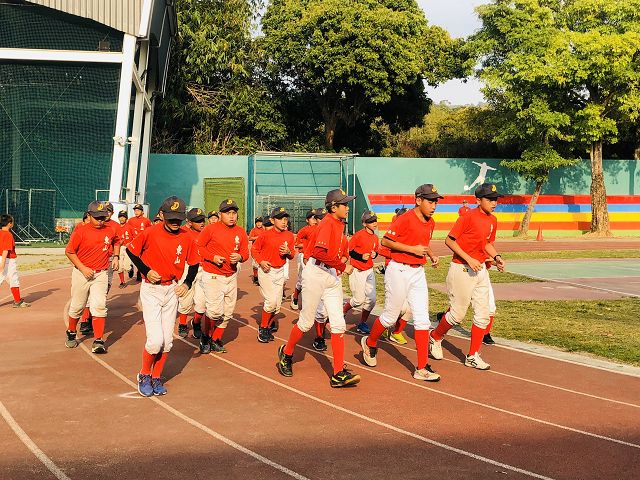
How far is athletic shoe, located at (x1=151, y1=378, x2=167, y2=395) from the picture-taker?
7984 millimetres

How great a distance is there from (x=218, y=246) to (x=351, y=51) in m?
32.2

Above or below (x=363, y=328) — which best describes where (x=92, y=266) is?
above

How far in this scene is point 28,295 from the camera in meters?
16.4

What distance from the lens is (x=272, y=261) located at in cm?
1161

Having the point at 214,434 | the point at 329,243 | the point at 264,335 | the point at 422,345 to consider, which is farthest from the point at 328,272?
the point at 264,335

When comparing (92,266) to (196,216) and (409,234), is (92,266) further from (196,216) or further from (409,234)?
(409,234)

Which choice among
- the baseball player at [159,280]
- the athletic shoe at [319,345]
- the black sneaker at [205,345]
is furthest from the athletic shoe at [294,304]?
the baseball player at [159,280]

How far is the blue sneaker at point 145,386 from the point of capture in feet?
26.0

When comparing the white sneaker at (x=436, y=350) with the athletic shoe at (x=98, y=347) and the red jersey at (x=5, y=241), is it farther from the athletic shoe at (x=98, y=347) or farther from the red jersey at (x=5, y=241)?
the red jersey at (x=5, y=241)

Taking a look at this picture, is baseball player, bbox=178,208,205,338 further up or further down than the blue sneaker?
further up

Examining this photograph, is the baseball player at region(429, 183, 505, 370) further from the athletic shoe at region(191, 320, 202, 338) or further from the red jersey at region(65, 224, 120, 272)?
the red jersey at region(65, 224, 120, 272)

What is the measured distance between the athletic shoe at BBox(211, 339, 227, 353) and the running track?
0.24 meters

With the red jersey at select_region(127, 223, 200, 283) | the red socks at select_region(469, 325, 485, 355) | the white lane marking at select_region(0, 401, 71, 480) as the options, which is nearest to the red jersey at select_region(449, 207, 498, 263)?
the red socks at select_region(469, 325, 485, 355)

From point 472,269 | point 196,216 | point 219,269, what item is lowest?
point 219,269
